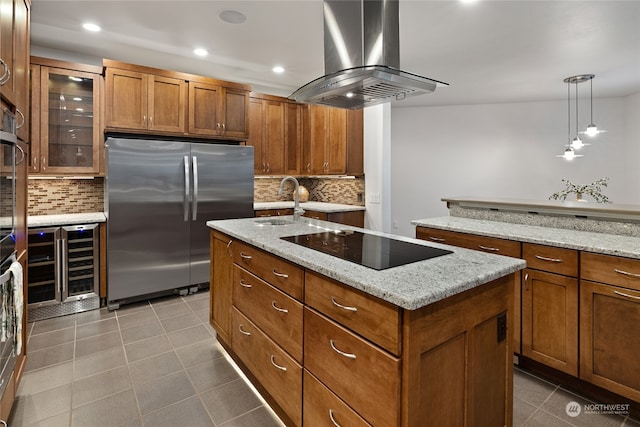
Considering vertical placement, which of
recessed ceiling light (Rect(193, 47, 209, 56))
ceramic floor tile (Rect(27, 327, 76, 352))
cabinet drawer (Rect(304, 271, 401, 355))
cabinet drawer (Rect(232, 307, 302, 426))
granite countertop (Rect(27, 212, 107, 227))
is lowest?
ceramic floor tile (Rect(27, 327, 76, 352))

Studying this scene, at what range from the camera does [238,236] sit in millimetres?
2031

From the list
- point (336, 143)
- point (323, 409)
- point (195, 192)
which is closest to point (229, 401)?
point (323, 409)

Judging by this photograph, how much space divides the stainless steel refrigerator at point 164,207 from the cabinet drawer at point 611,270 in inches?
123

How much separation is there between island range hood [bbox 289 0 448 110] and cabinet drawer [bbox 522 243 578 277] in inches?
44.7

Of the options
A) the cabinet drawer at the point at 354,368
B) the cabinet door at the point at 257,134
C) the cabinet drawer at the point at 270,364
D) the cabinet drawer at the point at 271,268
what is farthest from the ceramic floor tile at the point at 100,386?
the cabinet door at the point at 257,134

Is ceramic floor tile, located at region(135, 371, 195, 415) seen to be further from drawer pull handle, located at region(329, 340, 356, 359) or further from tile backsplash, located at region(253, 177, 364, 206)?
tile backsplash, located at region(253, 177, 364, 206)

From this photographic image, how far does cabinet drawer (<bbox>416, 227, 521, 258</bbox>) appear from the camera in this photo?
7.07 feet

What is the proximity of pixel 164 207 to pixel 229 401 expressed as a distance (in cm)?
214

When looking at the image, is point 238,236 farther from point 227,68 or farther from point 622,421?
point 227,68

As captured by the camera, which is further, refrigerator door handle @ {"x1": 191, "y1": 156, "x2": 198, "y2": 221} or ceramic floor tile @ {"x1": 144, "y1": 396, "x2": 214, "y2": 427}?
refrigerator door handle @ {"x1": 191, "y1": 156, "x2": 198, "y2": 221}

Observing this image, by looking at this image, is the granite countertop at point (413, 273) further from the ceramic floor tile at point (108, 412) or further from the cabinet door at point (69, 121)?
the cabinet door at point (69, 121)

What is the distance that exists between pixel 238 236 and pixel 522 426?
1.79 metres

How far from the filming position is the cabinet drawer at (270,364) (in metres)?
1.55

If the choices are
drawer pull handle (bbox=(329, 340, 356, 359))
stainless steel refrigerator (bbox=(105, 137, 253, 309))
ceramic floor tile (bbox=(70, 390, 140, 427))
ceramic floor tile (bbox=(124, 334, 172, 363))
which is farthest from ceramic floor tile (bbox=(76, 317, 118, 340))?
drawer pull handle (bbox=(329, 340, 356, 359))
